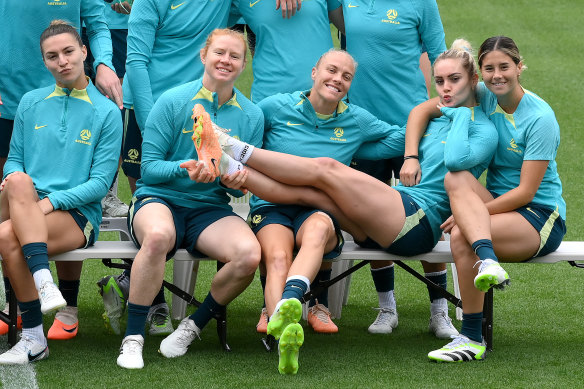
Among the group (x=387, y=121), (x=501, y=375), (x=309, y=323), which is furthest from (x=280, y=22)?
(x=501, y=375)

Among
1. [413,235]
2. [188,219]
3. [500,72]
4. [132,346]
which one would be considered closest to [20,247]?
[132,346]

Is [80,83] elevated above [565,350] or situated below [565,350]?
above

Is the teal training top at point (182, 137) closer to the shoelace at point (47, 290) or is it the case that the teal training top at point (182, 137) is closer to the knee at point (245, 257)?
the knee at point (245, 257)

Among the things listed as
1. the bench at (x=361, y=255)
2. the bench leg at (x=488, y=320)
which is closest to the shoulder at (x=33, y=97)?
the bench at (x=361, y=255)

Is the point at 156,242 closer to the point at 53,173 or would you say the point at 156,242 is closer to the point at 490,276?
the point at 53,173

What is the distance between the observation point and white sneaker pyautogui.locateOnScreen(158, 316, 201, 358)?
5093mm

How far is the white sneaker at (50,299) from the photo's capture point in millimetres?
4727

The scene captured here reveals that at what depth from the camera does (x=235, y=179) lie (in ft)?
16.8

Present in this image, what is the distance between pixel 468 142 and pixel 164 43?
1.73 m

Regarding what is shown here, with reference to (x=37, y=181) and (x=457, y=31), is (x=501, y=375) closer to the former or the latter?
(x=37, y=181)

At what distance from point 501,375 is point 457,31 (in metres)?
10.5

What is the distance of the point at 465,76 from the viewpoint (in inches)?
212

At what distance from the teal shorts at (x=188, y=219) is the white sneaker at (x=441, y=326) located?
4.26ft

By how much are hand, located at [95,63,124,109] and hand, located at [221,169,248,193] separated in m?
0.88
